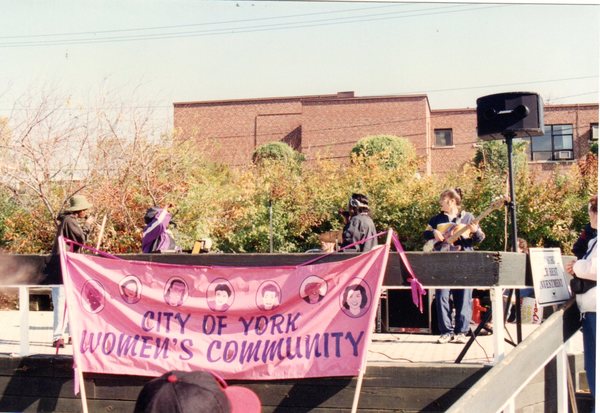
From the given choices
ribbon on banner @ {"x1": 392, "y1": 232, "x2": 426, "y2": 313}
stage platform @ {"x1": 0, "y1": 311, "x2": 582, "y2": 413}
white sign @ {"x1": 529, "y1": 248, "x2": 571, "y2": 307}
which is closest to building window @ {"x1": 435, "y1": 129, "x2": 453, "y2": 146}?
stage platform @ {"x1": 0, "y1": 311, "x2": 582, "y2": 413}

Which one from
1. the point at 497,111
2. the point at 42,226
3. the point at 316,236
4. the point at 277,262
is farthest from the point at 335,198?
the point at 277,262

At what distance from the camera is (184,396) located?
2023 mm

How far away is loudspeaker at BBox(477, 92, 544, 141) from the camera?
6.36 metres

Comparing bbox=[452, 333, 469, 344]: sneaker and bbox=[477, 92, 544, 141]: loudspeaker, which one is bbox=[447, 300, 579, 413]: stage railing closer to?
bbox=[452, 333, 469, 344]: sneaker

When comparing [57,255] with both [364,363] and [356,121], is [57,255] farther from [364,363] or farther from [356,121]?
[356,121]

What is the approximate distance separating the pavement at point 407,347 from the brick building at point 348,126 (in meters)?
28.5

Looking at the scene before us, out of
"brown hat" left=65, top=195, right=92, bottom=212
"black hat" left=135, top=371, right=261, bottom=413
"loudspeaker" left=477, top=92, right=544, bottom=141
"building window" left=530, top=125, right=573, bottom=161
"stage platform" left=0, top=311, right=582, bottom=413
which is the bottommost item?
"stage platform" left=0, top=311, right=582, bottom=413

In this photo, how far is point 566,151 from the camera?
115 ft

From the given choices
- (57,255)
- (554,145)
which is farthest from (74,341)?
(554,145)

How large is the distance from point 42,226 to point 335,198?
8.80 metres

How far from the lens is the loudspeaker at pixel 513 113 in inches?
251

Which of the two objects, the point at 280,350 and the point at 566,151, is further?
the point at 566,151

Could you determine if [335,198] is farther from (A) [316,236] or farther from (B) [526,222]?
(B) [526,222]

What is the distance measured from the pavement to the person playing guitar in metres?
0.19
